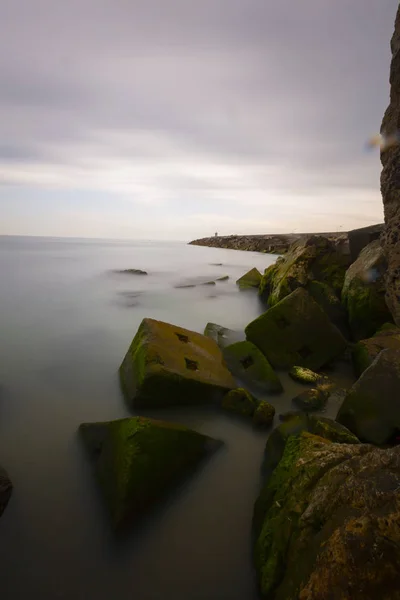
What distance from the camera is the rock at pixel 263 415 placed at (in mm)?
4953

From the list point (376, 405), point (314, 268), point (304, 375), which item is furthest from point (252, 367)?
point (314, 268)

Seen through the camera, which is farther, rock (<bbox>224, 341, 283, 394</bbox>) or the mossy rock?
the mossy rock

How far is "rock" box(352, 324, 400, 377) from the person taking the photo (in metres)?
6.08

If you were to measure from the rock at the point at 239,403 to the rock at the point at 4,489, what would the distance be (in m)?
3.16

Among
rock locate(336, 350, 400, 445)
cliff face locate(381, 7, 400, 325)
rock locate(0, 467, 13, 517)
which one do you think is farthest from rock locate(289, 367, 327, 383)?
rock locate(0, 467, 13, 517)

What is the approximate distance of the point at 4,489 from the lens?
3484mm

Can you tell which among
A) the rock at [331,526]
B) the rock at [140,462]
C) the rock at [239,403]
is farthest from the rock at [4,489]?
the rock at [239,403]

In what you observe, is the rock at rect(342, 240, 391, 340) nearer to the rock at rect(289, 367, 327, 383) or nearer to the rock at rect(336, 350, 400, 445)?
the rock at rect(289, 367, 327, 383)

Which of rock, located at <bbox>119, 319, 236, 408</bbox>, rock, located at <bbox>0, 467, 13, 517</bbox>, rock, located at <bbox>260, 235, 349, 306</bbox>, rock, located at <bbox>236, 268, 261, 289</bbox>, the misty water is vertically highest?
rock, located at <bbox>260, 235, 349, 306</bbox>

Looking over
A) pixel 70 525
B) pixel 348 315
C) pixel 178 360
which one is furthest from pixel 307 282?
pixel 70 525

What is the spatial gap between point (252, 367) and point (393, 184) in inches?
177

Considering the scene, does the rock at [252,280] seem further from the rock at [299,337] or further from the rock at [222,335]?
the rock at [299,337]

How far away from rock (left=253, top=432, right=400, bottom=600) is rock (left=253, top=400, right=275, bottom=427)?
1773mm

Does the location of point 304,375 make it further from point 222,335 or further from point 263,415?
point 222,335
